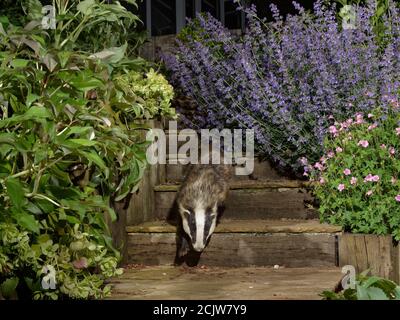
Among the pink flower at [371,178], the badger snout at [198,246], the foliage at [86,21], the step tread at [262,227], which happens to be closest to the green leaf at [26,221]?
the foliage at [86,21]

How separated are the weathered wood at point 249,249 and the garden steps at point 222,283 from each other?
0.11m

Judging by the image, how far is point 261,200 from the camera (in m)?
6.54

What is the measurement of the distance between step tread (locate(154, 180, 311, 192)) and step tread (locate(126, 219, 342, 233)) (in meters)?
0.30

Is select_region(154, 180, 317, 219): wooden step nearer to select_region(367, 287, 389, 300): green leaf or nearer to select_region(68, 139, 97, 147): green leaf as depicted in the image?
select_region(367, 287, 389, 300): green leaf

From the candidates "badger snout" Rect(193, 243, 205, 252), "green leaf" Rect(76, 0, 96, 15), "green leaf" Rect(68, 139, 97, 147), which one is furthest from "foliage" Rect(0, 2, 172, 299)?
"badger snout" Rect(193, 243, 205, 252)

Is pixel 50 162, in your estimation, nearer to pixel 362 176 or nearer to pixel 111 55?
pixel 111 55

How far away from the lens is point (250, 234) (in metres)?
5.93

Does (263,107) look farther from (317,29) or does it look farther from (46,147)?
(46,147)

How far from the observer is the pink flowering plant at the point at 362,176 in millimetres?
5871

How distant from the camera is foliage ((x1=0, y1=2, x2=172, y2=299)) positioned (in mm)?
3869

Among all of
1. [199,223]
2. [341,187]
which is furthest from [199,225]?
[341,187]

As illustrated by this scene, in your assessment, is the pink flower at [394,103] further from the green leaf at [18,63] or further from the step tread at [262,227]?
the green leaf at [18,63]

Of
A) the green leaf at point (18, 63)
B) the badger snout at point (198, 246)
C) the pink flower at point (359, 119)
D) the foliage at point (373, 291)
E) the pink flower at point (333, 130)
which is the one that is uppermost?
the green leaf at point (18, 63)

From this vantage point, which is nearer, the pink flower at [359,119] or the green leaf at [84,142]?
the green leaf at [84,142]
